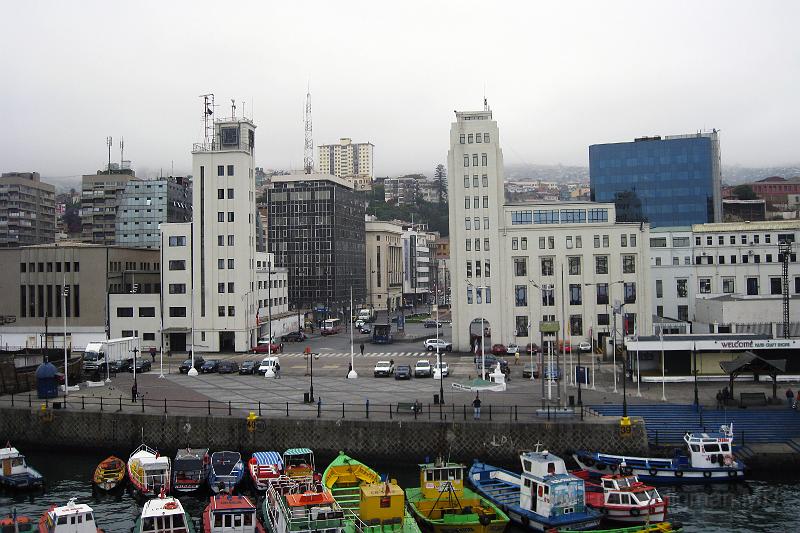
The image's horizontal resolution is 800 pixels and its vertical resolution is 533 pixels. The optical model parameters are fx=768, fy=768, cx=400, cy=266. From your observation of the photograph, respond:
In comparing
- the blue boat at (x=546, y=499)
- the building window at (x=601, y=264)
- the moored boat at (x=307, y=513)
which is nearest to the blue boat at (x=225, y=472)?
the moored boat at (x=307, y=513)

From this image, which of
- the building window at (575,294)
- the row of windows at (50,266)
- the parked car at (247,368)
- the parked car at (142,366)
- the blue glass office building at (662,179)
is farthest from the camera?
the blue glass office building at (662,179)

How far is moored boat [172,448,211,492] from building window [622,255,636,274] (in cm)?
5570

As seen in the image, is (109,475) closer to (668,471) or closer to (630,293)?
(668,471)

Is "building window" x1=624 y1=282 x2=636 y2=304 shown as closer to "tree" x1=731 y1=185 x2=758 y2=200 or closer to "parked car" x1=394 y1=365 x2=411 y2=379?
"parked car" x1=394 y1=365 x2=411 y2=379

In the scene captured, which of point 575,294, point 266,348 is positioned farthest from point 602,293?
point 266,348

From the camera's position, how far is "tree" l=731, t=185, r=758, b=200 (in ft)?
590

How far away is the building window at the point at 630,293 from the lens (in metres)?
82.8

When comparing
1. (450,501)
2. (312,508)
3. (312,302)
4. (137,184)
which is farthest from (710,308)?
(137,184)

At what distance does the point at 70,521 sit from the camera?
31734 millimetres

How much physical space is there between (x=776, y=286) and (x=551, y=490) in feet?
233

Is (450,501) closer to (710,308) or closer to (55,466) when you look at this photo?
(55,466)

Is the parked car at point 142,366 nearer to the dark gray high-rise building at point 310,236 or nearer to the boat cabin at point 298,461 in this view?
the boat cabin at point 298,461

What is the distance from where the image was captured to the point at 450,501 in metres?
34.0

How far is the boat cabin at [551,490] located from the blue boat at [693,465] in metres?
5.88
